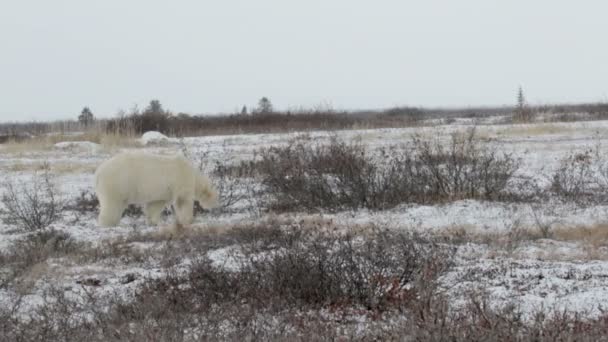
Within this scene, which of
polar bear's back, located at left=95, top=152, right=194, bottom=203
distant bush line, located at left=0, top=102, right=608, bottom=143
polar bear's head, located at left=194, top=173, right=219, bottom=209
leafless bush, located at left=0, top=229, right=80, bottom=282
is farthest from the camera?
distant bush line, located at left=0, top=102, right=608, bottom=143

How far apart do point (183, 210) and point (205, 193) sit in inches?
21.2

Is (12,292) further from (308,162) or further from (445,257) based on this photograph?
(308,162)

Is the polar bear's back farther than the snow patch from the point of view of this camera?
No

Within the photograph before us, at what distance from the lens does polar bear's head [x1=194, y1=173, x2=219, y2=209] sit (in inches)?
337

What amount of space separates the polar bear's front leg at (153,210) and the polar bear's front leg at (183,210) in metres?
0.23

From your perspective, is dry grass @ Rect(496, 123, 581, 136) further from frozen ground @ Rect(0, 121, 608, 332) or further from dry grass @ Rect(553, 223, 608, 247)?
dry grass @ Rect(553, 223, 608, 247)

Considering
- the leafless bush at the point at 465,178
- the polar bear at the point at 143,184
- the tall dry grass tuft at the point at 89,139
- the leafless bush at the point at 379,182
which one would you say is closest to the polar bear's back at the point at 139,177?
the polar bear at the point at 143,184

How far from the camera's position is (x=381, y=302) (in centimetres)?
455

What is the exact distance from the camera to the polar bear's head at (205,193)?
8.55 metres

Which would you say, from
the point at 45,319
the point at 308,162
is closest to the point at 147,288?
the point at 45,319

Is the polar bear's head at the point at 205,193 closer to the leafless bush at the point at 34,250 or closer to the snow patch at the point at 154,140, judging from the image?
the leafless bush at the point at 34,250

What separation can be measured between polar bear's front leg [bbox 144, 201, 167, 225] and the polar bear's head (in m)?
0.43

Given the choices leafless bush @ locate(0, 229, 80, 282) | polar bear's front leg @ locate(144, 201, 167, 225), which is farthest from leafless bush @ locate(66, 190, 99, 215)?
leafless bush @ locate(0, 229, 80, 282)

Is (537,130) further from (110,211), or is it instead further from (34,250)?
(34,250)
